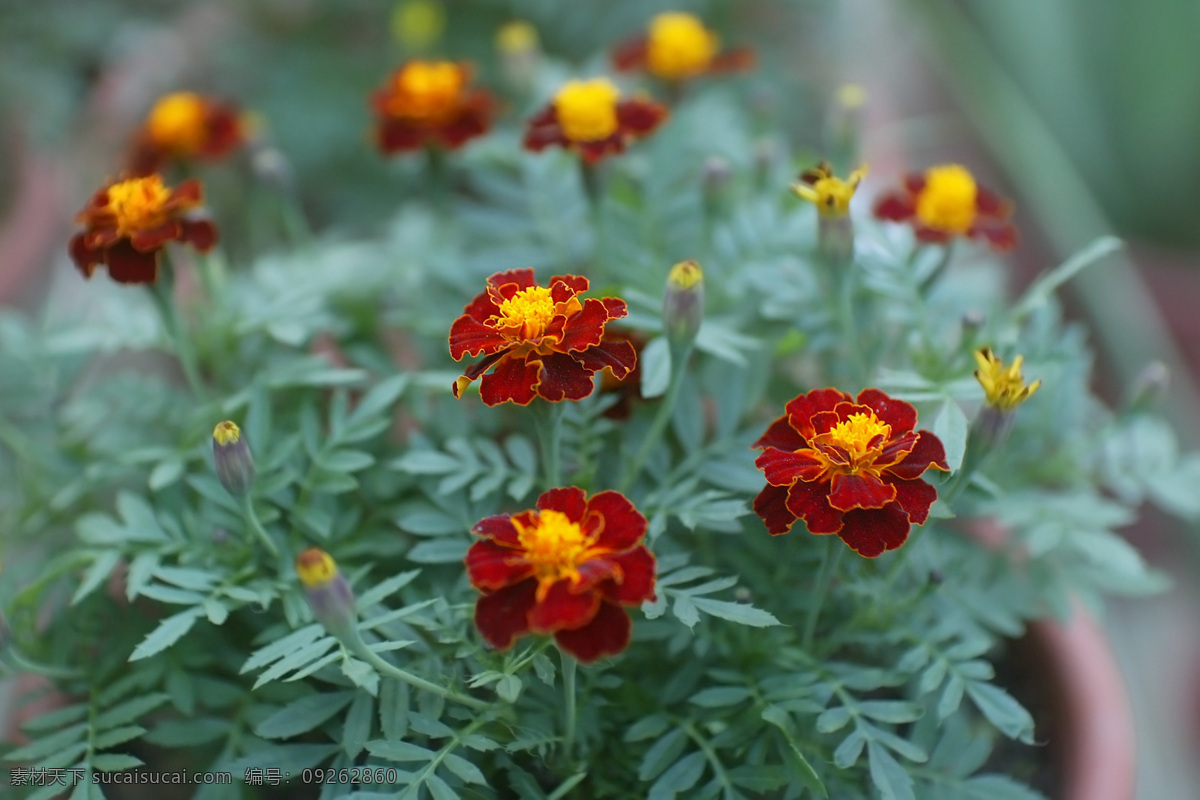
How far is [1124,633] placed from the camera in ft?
3.83

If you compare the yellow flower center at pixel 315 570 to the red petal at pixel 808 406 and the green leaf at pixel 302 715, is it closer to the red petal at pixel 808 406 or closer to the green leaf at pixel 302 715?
the green leaf at pixel 302 715

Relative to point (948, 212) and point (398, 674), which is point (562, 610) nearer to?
point (398, 674)

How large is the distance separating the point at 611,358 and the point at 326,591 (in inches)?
6.6

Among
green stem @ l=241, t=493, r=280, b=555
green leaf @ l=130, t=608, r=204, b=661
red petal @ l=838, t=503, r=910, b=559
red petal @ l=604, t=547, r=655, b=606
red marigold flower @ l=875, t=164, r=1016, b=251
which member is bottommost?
green leaf @ l=130, t=608, r=204, b=661

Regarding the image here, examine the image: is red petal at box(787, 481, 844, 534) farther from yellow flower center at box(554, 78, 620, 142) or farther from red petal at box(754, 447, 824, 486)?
yellow flower center at box(554, 78, 620, 142)

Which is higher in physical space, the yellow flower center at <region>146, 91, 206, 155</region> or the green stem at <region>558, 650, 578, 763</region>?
the yellow flower center at <region>146, 91, 206, 155</region>

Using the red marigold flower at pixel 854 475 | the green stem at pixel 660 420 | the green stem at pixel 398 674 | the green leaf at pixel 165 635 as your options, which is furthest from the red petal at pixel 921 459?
the green leaf at pixel 165 635

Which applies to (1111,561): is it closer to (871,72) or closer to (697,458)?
(697,458)

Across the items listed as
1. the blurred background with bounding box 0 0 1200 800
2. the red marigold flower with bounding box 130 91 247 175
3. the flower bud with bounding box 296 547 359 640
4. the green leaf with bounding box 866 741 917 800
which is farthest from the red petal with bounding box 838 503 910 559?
the blurred background with bounding box 0 0 1200 800

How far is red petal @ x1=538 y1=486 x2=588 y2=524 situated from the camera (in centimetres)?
44

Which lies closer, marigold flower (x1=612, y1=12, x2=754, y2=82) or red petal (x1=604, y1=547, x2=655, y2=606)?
red petal (x1=604, y1=547, x2=655, y2=606)

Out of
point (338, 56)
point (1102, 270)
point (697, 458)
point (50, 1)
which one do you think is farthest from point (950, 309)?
point (50, 1)

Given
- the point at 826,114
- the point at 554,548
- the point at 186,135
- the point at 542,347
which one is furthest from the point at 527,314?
the point at 826,114

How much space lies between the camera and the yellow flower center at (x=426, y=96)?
74cm
